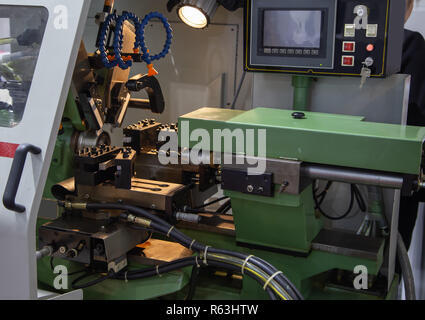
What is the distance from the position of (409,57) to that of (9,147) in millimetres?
1889

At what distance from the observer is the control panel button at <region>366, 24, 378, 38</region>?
6.25 ft

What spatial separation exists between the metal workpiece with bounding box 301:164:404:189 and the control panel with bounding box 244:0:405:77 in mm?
503

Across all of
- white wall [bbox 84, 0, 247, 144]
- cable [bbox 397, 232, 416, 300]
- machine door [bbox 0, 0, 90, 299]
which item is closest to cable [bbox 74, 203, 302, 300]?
machine door [bbox 0, 0, 90, 299]

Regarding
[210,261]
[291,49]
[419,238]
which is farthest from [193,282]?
[419,238]

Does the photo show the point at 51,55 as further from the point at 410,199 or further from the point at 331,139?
the point at 410,199

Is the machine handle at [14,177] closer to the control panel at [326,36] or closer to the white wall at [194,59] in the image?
the control panel at [326,36]

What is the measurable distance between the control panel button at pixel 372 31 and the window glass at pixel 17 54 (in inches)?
45.1

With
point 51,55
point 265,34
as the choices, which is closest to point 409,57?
point 265,34

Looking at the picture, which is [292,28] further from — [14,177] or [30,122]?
[14,177]

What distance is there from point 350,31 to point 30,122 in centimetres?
120

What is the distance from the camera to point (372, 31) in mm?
1911

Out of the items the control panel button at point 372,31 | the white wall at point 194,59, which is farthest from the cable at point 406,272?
the white wall at point 194,59

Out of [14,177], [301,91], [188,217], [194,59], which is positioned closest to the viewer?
[14,177]

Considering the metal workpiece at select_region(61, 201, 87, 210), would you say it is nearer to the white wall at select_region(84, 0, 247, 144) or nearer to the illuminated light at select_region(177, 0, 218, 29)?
the illuminated light at select_region(177, 0, 218, 29)
